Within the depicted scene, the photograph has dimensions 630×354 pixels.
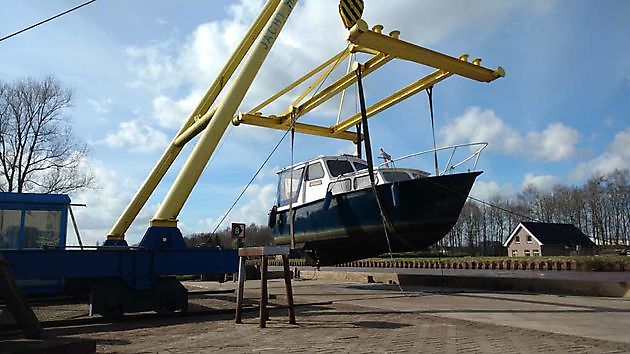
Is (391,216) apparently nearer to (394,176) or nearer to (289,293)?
(394,176)

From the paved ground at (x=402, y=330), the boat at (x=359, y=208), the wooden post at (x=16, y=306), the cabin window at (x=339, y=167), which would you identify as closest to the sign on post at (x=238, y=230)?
the boat at (x=359, y=208)

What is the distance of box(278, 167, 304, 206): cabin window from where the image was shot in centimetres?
1484

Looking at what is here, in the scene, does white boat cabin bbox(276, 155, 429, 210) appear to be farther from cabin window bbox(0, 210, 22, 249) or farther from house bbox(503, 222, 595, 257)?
house bbox(503, 222, 595, 257)

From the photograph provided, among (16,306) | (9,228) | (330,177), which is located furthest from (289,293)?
(330,177)

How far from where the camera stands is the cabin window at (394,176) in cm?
1237

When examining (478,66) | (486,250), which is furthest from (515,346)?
(486,250)

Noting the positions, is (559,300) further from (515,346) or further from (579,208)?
(579,208)

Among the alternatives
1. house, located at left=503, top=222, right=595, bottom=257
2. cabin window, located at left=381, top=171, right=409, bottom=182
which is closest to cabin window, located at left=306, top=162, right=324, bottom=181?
cabin window, located at left=381, top=171, right=409, bottom=182

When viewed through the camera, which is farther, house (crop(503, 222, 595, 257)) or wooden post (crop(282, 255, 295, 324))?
house (crop(503, 222, 595, 257))

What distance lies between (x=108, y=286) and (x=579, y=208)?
67.4 meters

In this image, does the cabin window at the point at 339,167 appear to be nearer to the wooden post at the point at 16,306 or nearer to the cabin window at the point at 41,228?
the cabin window at the point at 41,228

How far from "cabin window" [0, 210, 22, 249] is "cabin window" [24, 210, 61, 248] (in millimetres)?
149

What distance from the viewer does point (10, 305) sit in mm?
5004

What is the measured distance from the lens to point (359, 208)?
1218 cm
